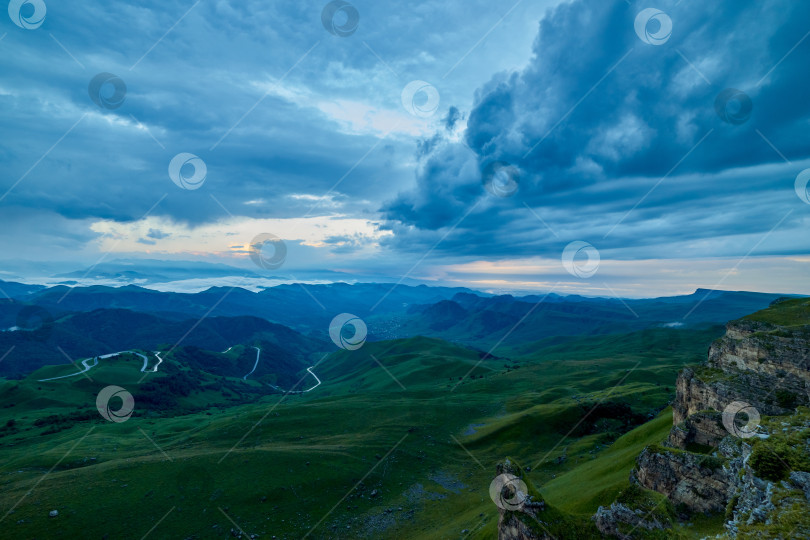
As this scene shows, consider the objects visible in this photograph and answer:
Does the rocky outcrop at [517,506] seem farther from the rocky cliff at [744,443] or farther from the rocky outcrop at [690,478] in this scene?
the rocky outcrop at [690,478]

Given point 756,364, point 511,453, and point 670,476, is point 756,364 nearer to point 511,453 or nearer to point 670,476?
point 670,476

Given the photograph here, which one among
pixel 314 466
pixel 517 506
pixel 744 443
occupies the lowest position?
→ pixel 517 506

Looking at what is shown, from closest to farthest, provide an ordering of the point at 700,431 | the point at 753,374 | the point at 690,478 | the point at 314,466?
the point at 690,478
the point at 700,431
the point at 753,374
the point at 314,466

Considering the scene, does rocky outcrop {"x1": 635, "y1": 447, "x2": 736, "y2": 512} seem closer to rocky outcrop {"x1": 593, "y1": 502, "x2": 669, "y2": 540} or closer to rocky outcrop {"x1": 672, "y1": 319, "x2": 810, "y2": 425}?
rocky outcrop {"x1": 593, "y1": 502, "x2": 669, "y2": 540}

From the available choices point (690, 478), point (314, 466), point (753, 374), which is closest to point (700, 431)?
point (753, 374)

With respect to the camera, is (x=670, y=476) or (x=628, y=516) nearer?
(x=628, y=516)

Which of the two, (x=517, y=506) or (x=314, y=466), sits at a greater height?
(x=314, y=466)

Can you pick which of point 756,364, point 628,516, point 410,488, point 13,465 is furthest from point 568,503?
point 13,465

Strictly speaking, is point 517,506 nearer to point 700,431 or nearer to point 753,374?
point 700,431

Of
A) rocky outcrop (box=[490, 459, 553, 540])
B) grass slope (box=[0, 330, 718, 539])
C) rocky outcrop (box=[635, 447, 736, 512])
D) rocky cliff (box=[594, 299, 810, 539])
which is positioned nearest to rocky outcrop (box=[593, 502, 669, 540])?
rocky cliff (box=[594, 299, 810, 539])
